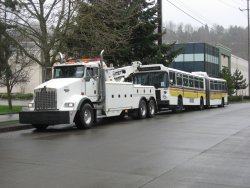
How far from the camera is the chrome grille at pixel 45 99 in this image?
1848cm

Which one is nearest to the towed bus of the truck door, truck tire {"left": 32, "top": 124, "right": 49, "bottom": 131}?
the truck door

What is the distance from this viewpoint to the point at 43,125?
63.2 feet

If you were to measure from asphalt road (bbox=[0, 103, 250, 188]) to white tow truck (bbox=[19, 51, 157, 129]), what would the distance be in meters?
2.83

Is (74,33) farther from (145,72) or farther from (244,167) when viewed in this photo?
(244,167)

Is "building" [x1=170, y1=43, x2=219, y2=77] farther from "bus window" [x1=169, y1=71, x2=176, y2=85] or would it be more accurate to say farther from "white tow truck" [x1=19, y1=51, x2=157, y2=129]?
"white tow truck" [x1=19, y1=51, x2=157, y2=129]

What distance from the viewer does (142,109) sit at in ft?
83.5

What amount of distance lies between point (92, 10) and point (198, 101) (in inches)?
590

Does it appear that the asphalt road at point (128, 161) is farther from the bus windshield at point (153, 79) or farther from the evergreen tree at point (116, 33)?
the bus windshield at point (153, 79)

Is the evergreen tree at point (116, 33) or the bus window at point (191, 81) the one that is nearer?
the evergreen tree at point (116, 33)

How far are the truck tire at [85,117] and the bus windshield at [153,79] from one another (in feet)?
33.8

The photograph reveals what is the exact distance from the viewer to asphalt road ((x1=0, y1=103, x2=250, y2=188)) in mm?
8062

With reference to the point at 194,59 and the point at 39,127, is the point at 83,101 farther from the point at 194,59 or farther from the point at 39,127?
the point at 194,59

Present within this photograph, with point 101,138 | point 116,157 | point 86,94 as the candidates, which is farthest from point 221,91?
point 116,157

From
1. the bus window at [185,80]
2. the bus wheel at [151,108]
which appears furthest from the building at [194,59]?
the bus wheel at [151,108]
